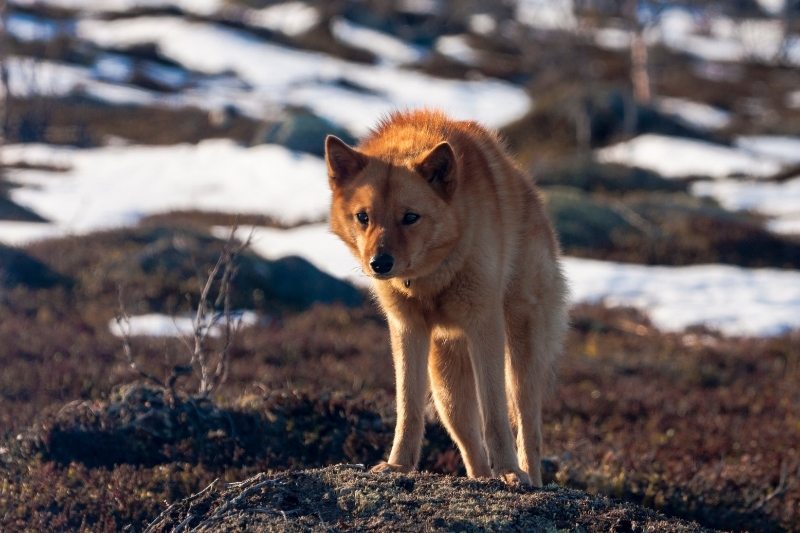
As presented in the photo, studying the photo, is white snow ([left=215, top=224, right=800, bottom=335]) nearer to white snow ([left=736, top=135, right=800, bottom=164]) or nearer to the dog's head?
the dog's head

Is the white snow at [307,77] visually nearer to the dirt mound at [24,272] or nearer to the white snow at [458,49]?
the white snow at [458,49]

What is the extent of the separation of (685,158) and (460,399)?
87.9 feet

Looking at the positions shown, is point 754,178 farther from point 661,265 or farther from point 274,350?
point 274,350

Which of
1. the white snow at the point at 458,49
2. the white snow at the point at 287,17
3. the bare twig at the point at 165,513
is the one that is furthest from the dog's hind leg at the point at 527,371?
the white snow at the point at 287,17

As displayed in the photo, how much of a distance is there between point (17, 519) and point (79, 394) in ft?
10.8

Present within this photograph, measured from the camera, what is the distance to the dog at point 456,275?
470 centimetres

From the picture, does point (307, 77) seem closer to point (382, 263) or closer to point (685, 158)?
point (685, 158)

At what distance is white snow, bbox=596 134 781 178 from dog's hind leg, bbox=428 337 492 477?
79.5ft

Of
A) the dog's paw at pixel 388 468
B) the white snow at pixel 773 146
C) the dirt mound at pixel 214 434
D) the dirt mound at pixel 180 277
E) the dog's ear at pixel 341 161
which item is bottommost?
the white snow at pixel 773 146

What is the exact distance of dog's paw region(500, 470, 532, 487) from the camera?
15.2 feet

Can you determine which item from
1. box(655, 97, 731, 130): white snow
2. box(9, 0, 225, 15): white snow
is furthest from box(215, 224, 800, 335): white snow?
box(9, 0, 225, 15): white snow

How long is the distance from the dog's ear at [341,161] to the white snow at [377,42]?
50.1 m

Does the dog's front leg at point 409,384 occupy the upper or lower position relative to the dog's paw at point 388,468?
upper

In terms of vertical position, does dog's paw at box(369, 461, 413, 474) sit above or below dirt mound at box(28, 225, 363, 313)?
above
